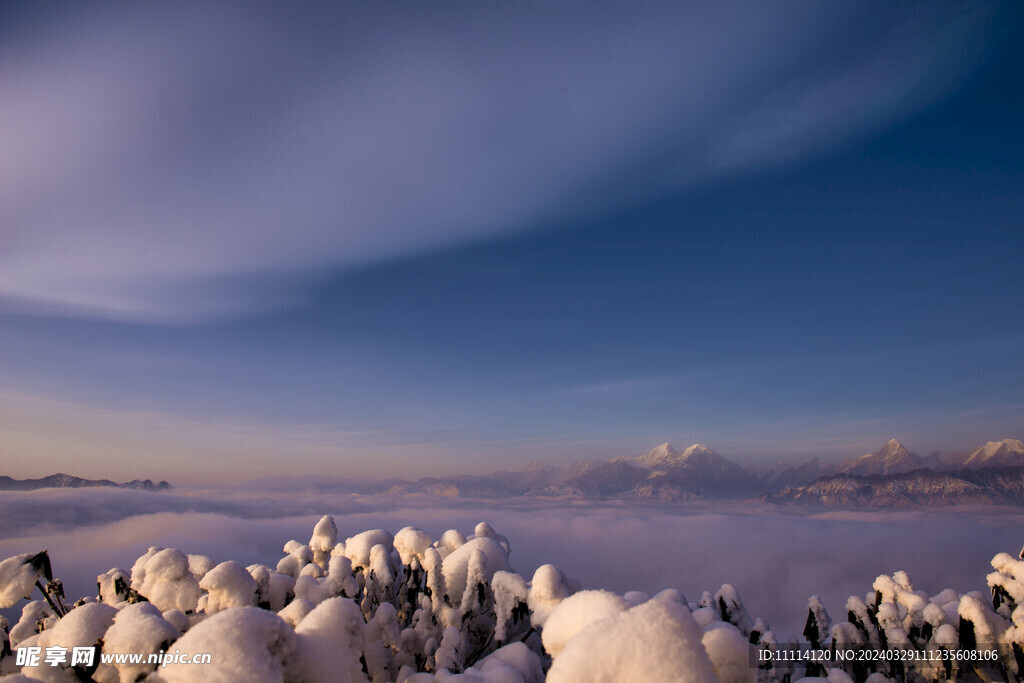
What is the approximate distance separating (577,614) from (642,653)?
3.39ft

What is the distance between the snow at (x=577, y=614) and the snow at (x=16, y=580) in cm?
819

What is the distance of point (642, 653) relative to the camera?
7.95 ft

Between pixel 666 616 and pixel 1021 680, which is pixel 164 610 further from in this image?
pixel 1021 680

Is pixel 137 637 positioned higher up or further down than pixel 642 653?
further down

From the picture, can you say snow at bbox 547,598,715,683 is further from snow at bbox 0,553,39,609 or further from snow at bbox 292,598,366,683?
snow at bbox 0,553,39,609

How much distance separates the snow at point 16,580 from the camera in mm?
7076

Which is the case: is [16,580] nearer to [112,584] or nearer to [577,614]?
[112,584]

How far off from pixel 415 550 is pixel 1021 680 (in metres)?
10.8

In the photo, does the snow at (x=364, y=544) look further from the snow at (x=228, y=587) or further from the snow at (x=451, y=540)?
the snow at (x=228, y=587)

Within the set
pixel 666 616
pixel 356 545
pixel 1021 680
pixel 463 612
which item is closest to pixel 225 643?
pixel 666 616

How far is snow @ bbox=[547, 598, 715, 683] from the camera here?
2.38m

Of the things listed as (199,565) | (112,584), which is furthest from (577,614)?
(112,584)

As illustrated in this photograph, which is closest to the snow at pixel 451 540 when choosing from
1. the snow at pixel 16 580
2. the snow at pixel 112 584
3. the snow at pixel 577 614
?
the snow at pixel 112 584

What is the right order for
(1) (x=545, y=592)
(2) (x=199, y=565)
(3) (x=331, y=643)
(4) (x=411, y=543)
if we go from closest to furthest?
(3) (x=331, y=643)
(1) (x=545, y=592)
(2) (x=199, y=565)
(4) (x=411, y=543)
